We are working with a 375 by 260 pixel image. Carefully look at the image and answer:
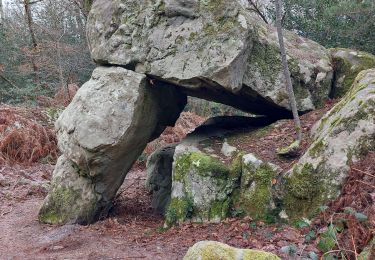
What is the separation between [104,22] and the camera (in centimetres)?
643

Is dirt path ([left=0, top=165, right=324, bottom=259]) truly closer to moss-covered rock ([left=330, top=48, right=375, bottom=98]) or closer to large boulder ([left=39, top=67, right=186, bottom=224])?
large boulder ([left=39, top=67, right=186, bottom=224])


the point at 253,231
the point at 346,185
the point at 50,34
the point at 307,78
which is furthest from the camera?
the point at 50,34

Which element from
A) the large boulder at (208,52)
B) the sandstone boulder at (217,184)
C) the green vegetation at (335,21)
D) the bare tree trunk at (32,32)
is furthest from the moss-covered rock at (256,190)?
the bare tree trunk at (32,32)

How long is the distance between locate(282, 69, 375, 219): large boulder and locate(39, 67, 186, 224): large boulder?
7.29ft

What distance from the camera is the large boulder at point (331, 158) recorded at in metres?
4.39

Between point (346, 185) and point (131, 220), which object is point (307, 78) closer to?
point (346, 185)

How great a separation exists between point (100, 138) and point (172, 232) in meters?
1.50

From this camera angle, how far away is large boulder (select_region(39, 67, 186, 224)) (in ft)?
18.9

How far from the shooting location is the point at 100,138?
18.6 feet

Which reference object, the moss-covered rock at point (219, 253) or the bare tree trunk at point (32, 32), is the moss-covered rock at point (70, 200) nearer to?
the moss-covered rock at point (219, 253)

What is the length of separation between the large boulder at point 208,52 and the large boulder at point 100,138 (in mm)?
342

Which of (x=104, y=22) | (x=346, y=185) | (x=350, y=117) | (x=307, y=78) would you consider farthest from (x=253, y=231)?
(x=104, y=22)

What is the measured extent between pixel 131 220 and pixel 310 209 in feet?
9.22

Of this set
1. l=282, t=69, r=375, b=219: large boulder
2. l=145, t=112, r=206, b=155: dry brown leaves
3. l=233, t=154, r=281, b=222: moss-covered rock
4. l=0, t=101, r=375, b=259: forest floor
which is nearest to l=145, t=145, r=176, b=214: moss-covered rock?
l=0, t=101, r=375, b=259: forest floor
